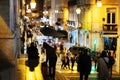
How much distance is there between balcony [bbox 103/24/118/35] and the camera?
148 feet

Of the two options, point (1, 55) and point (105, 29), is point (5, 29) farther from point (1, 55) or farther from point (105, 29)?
point (105, 29)

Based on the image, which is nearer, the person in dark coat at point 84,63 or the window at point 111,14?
the person in dark coat at point 84,63

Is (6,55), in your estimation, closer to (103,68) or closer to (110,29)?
(103,68)

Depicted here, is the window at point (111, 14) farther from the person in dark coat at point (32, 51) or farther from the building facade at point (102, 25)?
the person in dark coat at point (32, 51)

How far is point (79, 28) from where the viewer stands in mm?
52938

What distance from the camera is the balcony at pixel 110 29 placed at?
45.1 metres

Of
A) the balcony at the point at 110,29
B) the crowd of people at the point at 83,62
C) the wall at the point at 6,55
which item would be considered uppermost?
the wall at the point at 6,55

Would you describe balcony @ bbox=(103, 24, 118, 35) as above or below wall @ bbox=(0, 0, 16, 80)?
below

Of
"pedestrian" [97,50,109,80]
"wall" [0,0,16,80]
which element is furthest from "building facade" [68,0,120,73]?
"wall" [0,0,16,80]

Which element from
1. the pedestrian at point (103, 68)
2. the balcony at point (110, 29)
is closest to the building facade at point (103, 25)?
the balcony at point (110, 29)

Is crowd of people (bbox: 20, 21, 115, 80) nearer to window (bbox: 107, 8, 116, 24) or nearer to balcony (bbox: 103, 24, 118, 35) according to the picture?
balcony (bbox: 103, 24, 118, 35)

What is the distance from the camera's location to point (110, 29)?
45.4m

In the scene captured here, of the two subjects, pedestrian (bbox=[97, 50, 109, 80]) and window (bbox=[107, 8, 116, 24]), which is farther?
window (bbox=[107, 8, 116, 24])

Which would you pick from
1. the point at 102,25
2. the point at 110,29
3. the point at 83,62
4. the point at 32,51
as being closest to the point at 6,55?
the point at 83,62
